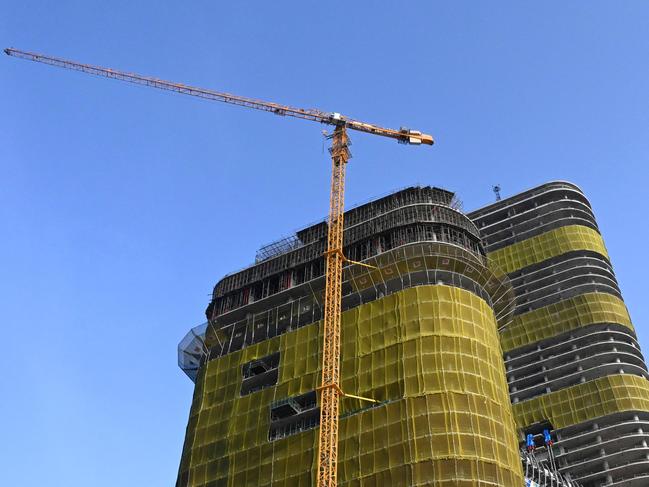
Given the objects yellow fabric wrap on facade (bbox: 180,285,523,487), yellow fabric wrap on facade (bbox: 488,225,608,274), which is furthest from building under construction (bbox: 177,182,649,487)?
yellow fabric wrap on facade (bbox: 488,225,608,274)

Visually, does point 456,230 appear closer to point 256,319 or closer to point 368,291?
point 368,291

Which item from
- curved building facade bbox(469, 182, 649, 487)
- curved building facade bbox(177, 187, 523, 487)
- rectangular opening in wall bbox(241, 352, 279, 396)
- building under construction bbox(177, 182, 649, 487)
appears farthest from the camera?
curved building facade bbox(469, 182, 649, 487)

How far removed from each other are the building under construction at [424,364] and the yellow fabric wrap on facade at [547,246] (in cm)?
47

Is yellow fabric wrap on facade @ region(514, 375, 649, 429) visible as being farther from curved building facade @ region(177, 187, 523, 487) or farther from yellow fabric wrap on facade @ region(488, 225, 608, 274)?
yellow fabric wrap on facade @ region(488, 225, 608, 274)

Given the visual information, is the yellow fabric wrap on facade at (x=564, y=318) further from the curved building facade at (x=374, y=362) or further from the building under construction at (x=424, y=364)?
the curved building facade at (x=374, y=362)

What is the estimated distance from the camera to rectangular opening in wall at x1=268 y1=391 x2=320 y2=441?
83.9 metres

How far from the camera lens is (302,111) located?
11631 cm

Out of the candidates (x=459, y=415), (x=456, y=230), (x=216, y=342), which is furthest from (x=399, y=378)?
(x=216, y=342)

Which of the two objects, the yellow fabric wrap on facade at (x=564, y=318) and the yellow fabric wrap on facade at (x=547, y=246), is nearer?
the yellow fabric wrap on facade at (x=564, y=318)

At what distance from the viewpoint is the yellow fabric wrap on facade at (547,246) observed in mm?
128250

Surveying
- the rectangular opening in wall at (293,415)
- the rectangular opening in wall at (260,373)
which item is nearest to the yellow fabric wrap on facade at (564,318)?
the rectangular opening in wall at (260,373)

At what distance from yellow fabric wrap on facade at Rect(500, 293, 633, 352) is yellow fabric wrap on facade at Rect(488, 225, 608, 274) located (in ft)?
31.4

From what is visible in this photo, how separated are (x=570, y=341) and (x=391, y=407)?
51.0 metres

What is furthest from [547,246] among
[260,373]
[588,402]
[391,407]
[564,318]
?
[391,407]
